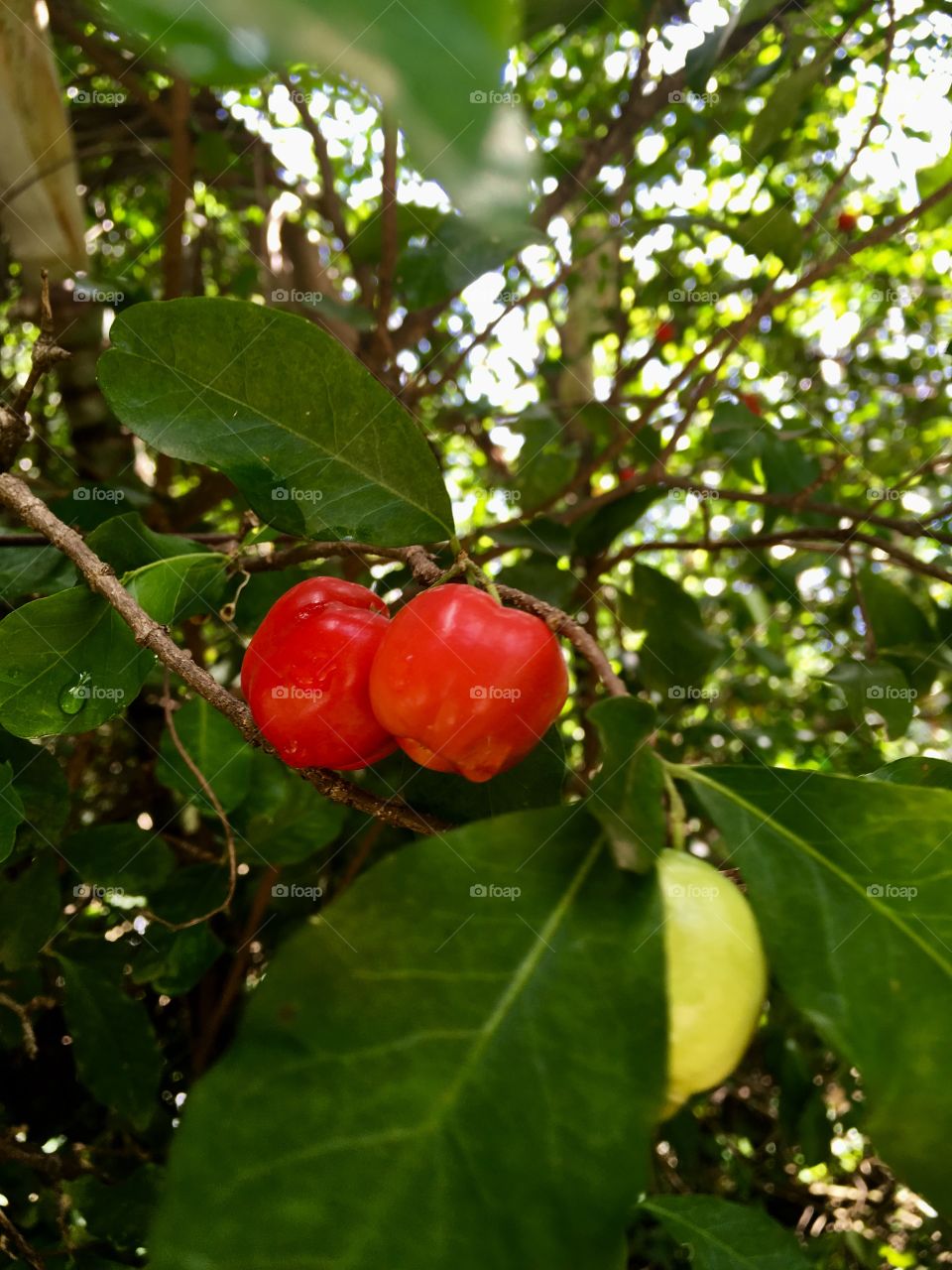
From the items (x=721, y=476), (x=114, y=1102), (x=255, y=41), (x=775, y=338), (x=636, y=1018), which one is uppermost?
(x=775, y=338)

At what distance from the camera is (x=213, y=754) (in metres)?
1.11

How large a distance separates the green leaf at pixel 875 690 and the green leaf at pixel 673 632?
0.21m

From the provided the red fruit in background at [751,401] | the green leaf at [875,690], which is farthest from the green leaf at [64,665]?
the red fruit in background at [751,401]

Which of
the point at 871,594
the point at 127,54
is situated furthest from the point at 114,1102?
the point at 127,54

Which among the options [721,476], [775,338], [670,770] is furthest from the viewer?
[721,476]

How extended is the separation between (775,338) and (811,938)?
8.08 ft

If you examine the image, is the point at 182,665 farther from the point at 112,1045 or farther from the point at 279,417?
the point at 112,1045

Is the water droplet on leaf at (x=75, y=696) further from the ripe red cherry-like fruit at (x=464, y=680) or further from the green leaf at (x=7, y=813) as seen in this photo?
the ripe red cherry-like fruit at (x=464, y=680)

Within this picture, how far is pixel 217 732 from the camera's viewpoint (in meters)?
1.12

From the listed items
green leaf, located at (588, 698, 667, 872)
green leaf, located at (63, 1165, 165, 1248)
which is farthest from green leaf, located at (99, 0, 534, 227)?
green leaf, located at (63, 1165, 165, 1248)

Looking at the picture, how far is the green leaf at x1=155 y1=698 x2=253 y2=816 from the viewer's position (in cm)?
110

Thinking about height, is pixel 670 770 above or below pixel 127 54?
below

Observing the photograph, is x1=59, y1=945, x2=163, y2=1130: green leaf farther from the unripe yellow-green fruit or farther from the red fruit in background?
the red fruit in background

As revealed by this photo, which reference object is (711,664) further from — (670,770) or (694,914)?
(694,914)
